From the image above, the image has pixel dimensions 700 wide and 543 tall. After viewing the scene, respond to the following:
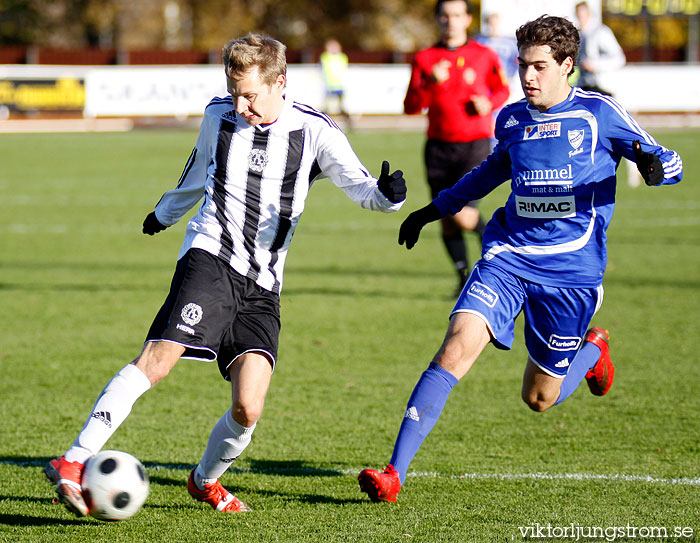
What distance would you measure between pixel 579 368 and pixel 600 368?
0.77 ft

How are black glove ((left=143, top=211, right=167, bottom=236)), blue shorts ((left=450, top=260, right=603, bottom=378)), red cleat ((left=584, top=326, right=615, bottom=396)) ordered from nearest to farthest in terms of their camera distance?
1. blue shorts ((left=450, top=260, right=603, bottom=378))
2. black glove ((left=143, top=211, right=167, bottom=236))
3. red cleat ((left=584, top=326, right=615, bottom=396))

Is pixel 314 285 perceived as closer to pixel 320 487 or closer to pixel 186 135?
pixel 320 487

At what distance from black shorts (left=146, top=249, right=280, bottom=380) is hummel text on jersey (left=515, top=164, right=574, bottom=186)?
1.18 m

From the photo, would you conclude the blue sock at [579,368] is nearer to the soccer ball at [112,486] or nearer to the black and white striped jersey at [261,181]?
the black and white striped jersey at [261,181]

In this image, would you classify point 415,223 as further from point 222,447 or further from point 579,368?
point 222,447

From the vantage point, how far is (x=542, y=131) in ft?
13.5

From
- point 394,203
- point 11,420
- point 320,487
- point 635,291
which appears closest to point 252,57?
point 394,203

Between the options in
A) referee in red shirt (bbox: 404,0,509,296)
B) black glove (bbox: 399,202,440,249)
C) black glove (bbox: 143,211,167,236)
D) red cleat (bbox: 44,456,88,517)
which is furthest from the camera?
referee in red shirt (bbox: 404,0,509,296)

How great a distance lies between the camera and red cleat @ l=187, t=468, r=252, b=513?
3955mm

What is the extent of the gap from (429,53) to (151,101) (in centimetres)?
2262

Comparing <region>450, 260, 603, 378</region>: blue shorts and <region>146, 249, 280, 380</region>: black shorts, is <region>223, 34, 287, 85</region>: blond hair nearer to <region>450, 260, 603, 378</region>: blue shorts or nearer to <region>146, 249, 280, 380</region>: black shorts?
<region>146, 249, 280, 380</region>: black shorts

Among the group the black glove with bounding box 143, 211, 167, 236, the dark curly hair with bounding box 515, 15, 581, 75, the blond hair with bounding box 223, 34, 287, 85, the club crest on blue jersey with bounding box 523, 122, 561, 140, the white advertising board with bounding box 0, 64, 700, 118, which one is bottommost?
the white advertising board with bounding box 0, 64, 700, 118

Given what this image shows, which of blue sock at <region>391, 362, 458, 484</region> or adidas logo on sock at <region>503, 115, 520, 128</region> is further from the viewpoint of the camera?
adidas logo on sock at <region>503, 115, 520, 128</region>

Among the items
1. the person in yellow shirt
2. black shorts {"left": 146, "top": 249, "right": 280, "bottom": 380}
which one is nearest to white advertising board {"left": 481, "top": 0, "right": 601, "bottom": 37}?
the person in yellow shirt
